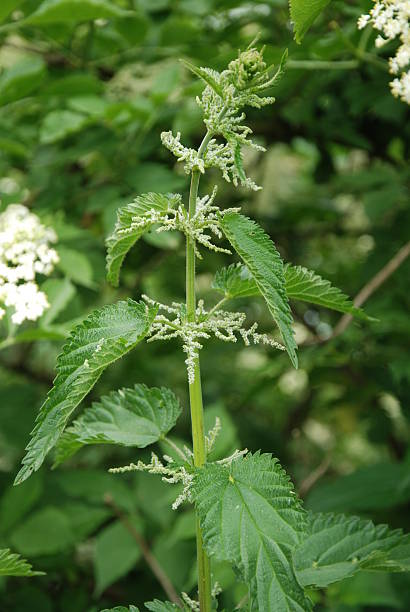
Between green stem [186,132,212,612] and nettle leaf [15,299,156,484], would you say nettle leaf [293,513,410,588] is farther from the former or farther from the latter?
nettle leaf [15,299,156,484]

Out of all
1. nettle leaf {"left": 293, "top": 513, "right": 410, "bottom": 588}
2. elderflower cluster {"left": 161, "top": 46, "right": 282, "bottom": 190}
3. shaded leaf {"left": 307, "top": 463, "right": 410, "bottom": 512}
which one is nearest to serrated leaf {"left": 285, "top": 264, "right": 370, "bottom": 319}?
elderflower cluster {"left": 161, "top": 46, "right": 282, "bottom": 190}

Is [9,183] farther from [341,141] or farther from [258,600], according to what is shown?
[258,600]

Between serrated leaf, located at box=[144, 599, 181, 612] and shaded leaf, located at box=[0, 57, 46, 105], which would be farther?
shaded leaf, located at box=[0, 57, 46, 105]

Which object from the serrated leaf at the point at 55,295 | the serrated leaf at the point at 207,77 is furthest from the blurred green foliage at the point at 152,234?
the serrated leaf at the point at 207,77

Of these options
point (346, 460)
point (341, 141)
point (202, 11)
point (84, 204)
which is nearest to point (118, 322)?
point (84, 204)

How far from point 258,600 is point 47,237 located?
0.75m

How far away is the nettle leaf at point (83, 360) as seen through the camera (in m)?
0.58

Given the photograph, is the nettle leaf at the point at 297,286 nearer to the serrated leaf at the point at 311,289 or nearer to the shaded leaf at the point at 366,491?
the serrated leaf at the point at 311,289

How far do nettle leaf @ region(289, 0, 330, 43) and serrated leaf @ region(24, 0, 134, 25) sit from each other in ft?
1.73

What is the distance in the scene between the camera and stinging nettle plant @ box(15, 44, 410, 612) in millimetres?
590

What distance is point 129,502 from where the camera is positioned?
1.53 metres

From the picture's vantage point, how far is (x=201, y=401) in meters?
0.65

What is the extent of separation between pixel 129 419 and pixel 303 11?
1.57 feet

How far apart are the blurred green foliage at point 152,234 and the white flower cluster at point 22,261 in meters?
0.08
